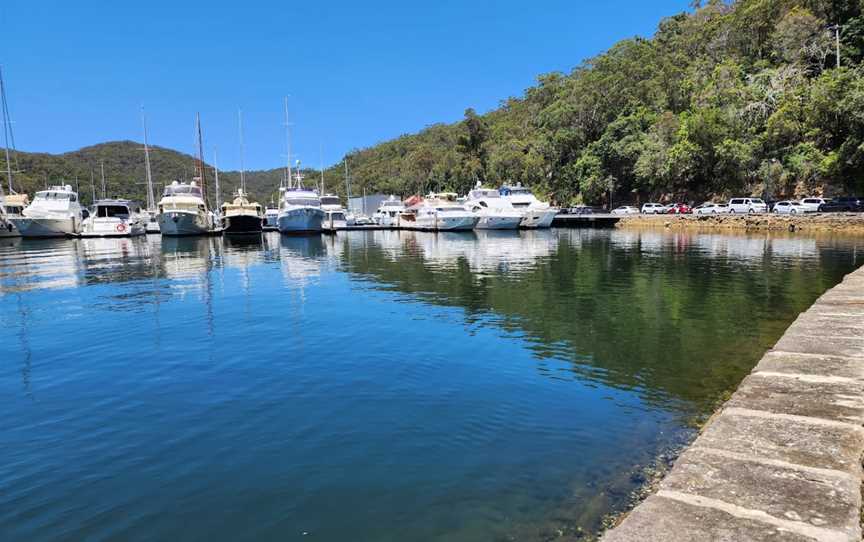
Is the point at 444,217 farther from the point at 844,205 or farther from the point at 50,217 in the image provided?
the point at 50,217

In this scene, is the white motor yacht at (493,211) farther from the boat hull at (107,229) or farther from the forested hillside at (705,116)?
the boat hull at (107,229)

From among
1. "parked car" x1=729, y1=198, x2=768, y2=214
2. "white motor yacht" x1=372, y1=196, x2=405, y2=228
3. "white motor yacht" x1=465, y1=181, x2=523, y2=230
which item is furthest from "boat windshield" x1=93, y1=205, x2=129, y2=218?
"parked car" x1=729, y1=198, x2=768, y2=214

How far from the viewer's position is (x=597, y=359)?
1062 centimetres

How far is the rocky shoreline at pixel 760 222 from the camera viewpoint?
41562mm

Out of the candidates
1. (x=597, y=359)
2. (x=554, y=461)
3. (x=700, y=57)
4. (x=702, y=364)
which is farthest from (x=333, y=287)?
(x=700, y=57)

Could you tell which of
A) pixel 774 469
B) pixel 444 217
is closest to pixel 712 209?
pixel 444 217

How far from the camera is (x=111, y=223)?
55.1 m

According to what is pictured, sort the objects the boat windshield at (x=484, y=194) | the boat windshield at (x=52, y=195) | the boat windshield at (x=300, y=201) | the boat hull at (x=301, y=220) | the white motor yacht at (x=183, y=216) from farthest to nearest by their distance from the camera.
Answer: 1. the boat windshield at (x=484, y=194)
2. the boat windshield at (x=300, y=201)
3. the boat hull at (x=301, y=220)
4. the white motor yacht at (x=183, y=216)
5. the boat windshield at (x=52, y=195)

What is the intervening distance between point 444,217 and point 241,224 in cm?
2284

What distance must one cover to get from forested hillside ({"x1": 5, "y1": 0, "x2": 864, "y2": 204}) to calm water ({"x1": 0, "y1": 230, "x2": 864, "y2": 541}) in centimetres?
3690

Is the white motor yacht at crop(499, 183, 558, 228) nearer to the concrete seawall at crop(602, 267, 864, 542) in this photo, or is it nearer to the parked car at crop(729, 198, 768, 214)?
the parked car at crop(729, 198, 768, 214)

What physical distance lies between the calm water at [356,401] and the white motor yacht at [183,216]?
38179 mm

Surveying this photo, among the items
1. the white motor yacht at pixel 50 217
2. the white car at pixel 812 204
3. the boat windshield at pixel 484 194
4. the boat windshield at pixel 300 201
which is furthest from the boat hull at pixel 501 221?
the white motor yacht at pixel 50 217

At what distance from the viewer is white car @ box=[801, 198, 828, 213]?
47.6m
